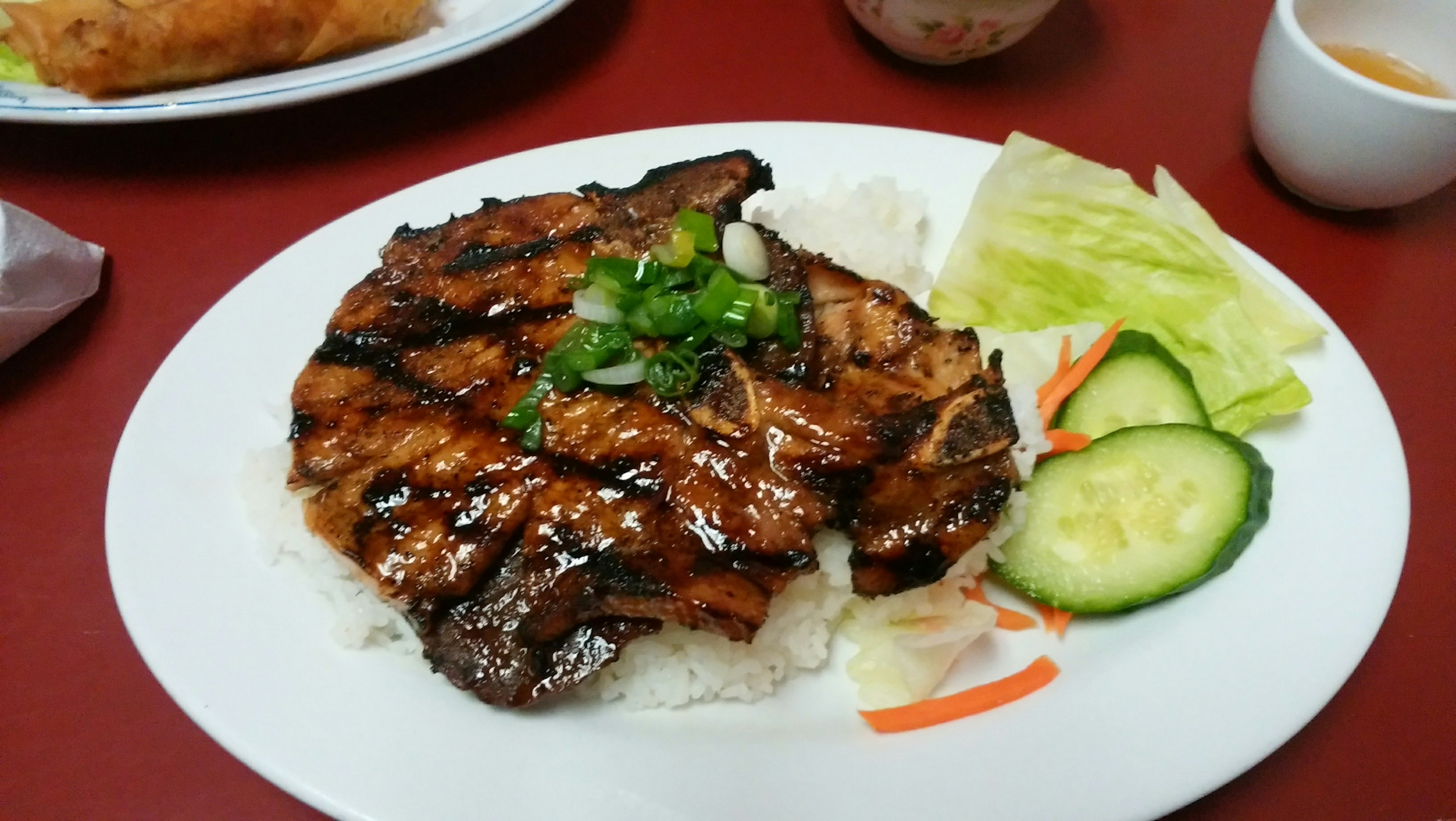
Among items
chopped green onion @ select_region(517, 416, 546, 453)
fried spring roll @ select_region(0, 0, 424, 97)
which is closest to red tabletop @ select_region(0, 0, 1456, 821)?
fried spring roll @ select_region(0, 0, 424, 97)

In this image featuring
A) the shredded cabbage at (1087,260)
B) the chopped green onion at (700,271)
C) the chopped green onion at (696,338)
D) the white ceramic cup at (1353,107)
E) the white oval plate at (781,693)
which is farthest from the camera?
the white ceramic cup at (1353,107)

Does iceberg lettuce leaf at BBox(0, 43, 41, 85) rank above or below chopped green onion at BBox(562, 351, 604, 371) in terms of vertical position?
above

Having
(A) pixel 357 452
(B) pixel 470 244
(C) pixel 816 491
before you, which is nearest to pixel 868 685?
(C) pixel 816 491

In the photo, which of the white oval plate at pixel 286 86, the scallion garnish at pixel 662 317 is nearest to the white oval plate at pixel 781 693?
the scallion garnish at pixel 662 317

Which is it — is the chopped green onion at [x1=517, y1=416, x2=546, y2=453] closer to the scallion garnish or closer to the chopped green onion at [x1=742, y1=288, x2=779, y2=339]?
the scallion garnish

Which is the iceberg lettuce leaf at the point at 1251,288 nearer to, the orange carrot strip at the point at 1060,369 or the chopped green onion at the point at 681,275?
the orange carrot strip at the point at 1060,369

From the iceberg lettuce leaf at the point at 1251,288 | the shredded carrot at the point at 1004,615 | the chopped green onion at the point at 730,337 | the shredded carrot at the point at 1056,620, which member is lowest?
the shredded carrot at the point at 1004,615
